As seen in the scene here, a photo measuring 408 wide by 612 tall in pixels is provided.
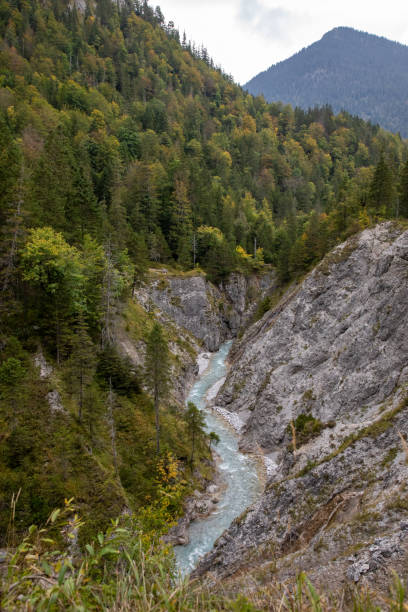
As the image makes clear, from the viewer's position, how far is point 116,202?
185 ft

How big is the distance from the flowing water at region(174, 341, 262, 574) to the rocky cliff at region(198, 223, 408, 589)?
84.2 inches

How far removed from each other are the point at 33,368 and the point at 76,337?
4.65 metres

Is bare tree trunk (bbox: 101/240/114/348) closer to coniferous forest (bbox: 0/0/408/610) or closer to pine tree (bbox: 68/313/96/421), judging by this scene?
coniferous forest (bbox: 0/0/408/610)

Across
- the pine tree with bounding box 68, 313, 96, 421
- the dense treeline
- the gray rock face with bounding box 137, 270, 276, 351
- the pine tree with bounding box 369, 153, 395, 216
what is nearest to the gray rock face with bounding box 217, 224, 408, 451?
the dense treeline

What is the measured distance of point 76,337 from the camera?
92.8 ft

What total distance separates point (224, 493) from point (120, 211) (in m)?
43.1

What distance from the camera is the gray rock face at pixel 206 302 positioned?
66125 mm

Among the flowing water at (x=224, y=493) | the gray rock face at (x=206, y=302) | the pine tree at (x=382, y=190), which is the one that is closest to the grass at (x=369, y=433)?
the flowing water at (x=224, y=493)

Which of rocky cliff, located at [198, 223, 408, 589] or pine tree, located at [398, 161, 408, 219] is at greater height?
pine tree, located at [398, 161, 408, 219]

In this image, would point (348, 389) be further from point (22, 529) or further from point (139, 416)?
point (22, 529)

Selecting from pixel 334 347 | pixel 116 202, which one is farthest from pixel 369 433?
pixel 116 202

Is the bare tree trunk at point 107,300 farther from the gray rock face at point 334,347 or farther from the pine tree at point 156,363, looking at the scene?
the gray rock face at point 334,347

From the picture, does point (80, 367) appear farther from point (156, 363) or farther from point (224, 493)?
point (224, 493)

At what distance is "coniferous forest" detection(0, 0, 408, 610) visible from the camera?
2541 centimetres
